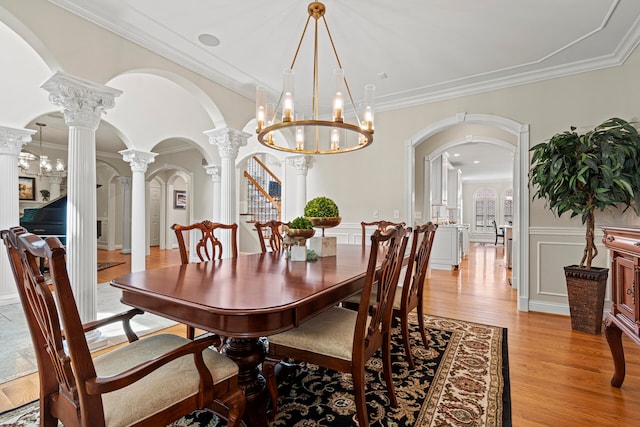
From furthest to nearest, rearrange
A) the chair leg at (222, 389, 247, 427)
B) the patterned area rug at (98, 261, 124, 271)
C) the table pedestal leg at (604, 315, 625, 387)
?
the patterned area rug at (98, 261, 124, 271)
the table pedestal leg at (604, 315, 625, 387)
the chair leg at (222, 389, 247, 427)

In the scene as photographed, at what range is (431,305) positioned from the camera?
3.79 m

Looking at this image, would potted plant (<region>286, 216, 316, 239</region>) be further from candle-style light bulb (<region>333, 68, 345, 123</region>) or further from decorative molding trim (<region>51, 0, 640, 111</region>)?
decorative molding trim (<region>51, 0, 640, 111</region>)

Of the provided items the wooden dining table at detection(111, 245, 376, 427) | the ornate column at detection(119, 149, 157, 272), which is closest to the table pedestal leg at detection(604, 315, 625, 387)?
the wooden dining table at detection(111, 245, 376, 427)

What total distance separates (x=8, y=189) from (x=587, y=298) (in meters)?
6.76

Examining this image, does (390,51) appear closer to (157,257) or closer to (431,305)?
(431,305)

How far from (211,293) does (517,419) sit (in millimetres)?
1755

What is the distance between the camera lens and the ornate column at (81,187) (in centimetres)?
250

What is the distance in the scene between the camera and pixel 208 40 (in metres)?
Result: 3.08

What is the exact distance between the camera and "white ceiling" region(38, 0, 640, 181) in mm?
2545

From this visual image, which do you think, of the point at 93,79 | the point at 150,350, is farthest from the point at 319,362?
the point at 93,79

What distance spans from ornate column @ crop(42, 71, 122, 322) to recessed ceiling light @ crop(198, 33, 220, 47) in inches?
40.6

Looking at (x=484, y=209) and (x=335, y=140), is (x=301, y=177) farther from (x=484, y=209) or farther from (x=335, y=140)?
(x=484, y=209)

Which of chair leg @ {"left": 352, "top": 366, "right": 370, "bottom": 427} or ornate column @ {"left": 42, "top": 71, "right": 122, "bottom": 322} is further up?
ornate column @ {"left": 42, "top": 71, "right": 122, "bottom": 322}

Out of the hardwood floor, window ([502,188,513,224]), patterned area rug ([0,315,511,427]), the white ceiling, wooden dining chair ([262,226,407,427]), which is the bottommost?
the hardwood floor
